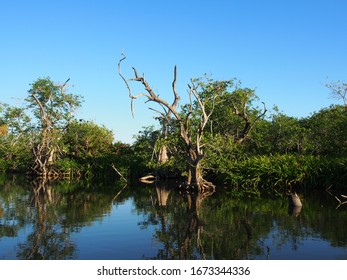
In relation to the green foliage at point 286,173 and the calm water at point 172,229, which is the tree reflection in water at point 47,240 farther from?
the green foliage at point 286,173

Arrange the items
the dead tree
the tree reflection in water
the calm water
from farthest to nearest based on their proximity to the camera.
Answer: the dead tree < the calm water < the tree reflection in water

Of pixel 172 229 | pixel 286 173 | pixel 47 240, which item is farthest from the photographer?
pixel 286 173

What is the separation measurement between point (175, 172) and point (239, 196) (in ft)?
38.2

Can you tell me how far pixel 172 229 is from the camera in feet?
Result: 39.6

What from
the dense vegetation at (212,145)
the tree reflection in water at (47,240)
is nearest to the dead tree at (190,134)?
the dense vegetation at (212,145)

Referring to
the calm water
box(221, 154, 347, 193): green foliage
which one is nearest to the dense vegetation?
box(221, 154, 347, 193): green foliage

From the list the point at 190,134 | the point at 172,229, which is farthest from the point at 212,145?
the point at 172,229

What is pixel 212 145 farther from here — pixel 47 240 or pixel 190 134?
pixel 47 240

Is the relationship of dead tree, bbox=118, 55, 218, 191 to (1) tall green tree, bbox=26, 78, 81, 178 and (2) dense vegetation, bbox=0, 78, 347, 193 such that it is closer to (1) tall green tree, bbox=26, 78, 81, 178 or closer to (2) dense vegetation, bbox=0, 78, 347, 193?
(2) dense vegetation, bbox=0, 78, 347, 193

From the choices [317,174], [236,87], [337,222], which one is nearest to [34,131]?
[236,87]

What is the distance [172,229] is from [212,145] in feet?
42.6

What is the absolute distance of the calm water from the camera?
9297mm

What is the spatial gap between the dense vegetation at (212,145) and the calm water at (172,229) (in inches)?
221

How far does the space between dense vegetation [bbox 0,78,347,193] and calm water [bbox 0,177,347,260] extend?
562 centimetres
